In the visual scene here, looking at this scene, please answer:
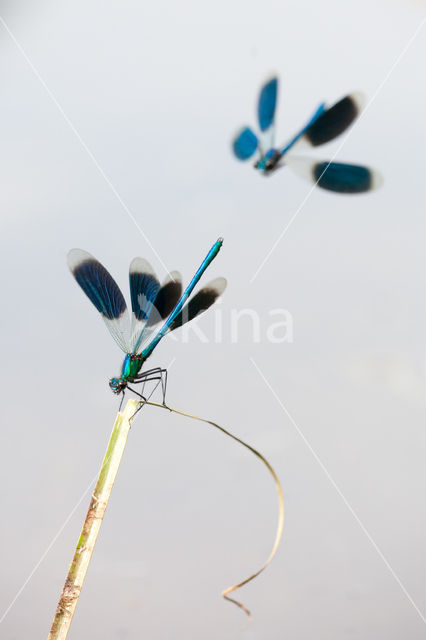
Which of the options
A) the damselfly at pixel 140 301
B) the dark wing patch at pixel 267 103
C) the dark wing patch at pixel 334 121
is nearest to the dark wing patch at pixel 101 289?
the damselfly at pixel 140 301

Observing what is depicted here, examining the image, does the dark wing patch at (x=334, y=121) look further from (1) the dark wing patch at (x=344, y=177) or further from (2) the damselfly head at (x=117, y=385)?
(2) the damselfly head at (x=117, y=385)

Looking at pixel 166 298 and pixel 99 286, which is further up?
pixel 99 286

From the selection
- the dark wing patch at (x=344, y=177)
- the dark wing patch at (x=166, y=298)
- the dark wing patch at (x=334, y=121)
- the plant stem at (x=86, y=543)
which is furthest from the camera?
the dark wing patch at (x=166, y=298)

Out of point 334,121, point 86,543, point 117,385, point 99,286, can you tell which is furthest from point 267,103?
point 86,543

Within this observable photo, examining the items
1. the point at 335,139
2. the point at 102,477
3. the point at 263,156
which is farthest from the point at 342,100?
the point at 102,477

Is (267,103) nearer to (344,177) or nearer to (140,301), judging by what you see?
(344,177)

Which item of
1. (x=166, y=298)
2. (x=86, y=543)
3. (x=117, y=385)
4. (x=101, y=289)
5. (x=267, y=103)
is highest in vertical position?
(x=267, y=103)

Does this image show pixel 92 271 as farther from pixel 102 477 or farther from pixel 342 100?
pixel 342 100

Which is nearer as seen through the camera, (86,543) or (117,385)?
(86,543)
